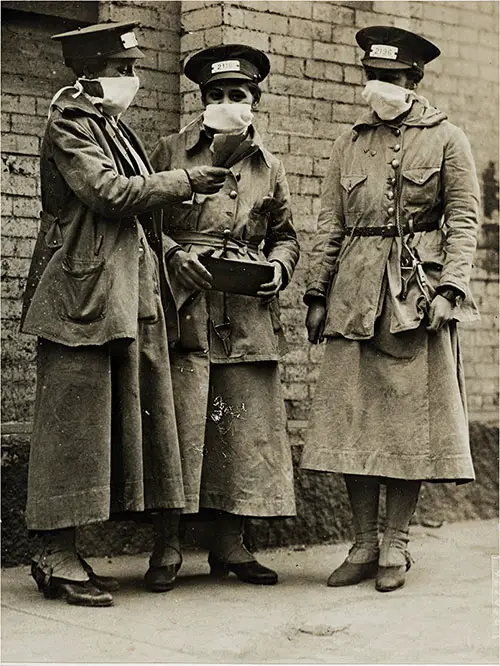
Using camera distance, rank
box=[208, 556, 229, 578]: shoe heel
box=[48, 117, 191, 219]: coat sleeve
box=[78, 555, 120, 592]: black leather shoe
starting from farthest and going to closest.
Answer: box=[208, 556, 229, 578]: shoe heel
box=[78, 555, 120, 592]: black leather shoe
box=[48, 117, 191, 219]: coat sleeve

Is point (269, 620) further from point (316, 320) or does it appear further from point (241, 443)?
point (316, 320)

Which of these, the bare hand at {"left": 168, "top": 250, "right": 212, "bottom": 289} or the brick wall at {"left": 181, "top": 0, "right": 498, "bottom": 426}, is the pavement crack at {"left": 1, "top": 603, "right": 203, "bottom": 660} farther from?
the brick wall at {"left": 181, "top": 0, "right": 498, "bottom": 426}

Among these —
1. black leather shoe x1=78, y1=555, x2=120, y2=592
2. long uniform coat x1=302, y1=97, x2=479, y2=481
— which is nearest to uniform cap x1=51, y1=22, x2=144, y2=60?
long uniform coat x1=302, y1=97, x2=479, y2=481

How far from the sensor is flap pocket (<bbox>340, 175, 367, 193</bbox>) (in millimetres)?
6281

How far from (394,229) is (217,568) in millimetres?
1810

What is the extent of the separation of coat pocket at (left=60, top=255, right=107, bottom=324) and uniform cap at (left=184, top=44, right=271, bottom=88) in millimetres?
1130

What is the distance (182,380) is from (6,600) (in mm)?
1240

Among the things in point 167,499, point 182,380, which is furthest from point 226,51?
point 167,499

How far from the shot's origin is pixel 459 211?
6.15 m

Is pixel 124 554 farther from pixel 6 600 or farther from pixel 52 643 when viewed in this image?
pixel 52 643

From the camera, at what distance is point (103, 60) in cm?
574

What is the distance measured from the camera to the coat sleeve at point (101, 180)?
5.54 meters

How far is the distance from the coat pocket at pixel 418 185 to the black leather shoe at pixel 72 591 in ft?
7.34

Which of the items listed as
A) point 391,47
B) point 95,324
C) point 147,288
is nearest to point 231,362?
point 147,288
